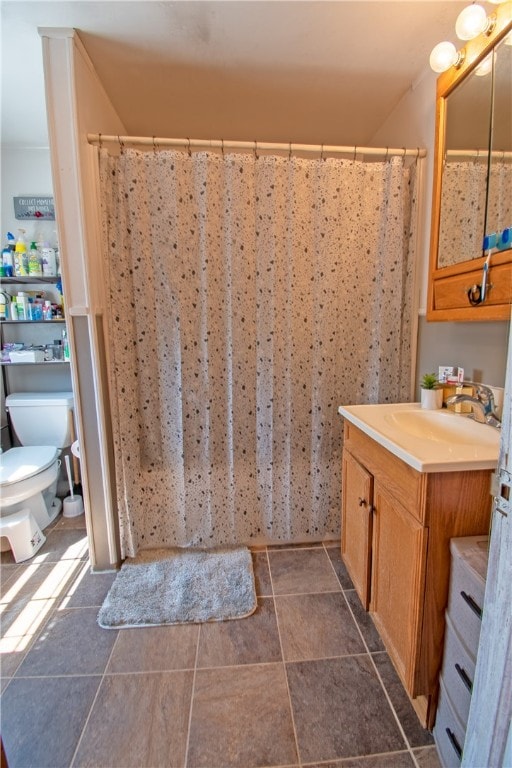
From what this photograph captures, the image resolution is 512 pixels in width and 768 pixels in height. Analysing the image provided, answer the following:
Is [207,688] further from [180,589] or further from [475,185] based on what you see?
[475,185]

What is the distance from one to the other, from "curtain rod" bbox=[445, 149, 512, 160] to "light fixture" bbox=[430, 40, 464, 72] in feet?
0.88

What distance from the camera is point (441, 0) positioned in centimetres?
119

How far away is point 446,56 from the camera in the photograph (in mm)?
1195

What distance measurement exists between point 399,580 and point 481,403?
0.70m

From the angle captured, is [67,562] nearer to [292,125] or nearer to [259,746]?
[259,746]

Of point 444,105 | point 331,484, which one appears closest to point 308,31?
point 444,105

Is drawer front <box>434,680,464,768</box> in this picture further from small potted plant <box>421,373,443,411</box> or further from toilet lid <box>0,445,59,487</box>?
toilet lid <box>0,445,59,487</box>

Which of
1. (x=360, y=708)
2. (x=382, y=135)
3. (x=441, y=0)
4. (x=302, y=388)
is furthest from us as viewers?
(x=382, y=135)

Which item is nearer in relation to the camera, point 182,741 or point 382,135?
point 182,741

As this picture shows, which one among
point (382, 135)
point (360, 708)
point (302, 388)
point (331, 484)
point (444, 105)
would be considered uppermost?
point (382, 135)

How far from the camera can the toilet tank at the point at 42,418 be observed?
212cm

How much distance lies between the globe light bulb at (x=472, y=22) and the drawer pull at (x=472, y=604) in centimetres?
173

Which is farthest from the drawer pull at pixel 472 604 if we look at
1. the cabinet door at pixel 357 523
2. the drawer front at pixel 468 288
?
the drawer front at pixel 468 288

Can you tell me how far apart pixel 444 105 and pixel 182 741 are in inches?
96.4
